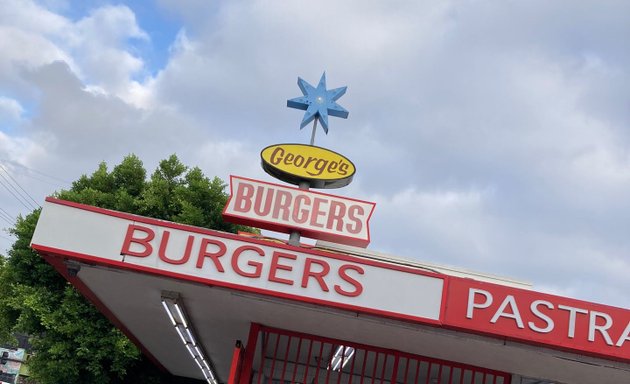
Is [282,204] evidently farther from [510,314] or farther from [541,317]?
[541,317]

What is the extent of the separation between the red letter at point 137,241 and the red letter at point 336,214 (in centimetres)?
386

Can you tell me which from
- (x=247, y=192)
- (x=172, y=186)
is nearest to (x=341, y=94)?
(x=247, y=192)

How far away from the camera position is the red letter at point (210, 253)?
923cm

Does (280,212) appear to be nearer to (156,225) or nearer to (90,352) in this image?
(156,225)

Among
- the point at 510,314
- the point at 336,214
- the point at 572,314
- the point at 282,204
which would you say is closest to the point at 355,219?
the point at 336,214

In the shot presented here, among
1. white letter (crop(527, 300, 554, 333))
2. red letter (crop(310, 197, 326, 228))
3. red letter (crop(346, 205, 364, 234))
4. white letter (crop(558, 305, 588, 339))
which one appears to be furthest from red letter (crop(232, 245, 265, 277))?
white letter (crop(558, 305, 588, 339))

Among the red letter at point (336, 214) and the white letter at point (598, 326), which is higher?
the red letter at point (336, 214)

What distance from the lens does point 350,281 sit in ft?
30.2

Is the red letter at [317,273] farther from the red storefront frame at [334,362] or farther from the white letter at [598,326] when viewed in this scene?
the white letter at [598,326]

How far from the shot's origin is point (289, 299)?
364 inches

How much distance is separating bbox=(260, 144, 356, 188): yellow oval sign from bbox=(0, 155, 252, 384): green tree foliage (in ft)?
26.8

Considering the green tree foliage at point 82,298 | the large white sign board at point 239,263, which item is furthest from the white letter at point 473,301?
the green tree foliage at point 82,298

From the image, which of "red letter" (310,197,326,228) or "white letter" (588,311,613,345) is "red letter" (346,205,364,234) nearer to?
"red letter" (310,197,326,228)

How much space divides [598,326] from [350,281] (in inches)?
141
